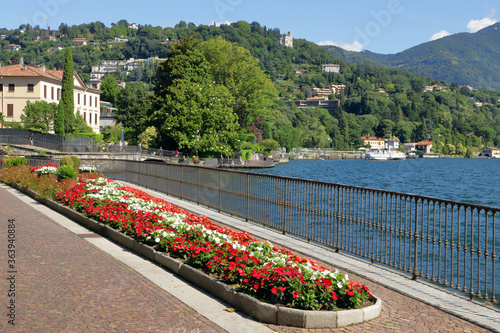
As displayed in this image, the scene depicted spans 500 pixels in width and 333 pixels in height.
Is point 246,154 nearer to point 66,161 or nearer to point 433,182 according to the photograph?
point 433,182

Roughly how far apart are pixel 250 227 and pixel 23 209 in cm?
832

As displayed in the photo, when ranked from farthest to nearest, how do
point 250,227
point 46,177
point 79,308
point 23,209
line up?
point 46,177, point 23,209, point 250,227, point 79,308

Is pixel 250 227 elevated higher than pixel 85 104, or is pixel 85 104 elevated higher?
pixel 85 104

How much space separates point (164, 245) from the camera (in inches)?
412

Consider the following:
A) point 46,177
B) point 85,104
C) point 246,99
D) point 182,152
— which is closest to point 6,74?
point 85,104

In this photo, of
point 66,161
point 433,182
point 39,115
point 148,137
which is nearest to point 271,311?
point 66,161

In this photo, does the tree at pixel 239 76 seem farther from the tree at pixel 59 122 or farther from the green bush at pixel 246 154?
the tree at pixel 59 122

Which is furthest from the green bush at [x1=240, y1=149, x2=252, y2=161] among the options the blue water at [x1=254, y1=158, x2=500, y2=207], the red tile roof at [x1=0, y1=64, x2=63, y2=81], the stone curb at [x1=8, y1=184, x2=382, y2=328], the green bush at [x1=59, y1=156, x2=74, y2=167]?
the stone curb at [x1=8, y1=184, x2=382, y2=328]

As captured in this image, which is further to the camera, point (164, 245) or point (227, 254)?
point (164, 245)

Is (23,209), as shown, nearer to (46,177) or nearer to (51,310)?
(46,177)

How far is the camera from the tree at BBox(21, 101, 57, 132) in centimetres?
7244

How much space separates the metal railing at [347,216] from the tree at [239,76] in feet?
194

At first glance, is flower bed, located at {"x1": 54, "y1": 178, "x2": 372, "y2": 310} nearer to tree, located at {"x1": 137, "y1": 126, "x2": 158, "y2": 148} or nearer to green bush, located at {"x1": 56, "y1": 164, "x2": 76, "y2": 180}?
green bush, located at {"x1": 56, "y1": 164, "x2": 76, "y2": 180}

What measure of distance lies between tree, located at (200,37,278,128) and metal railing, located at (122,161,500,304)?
59.2 m
